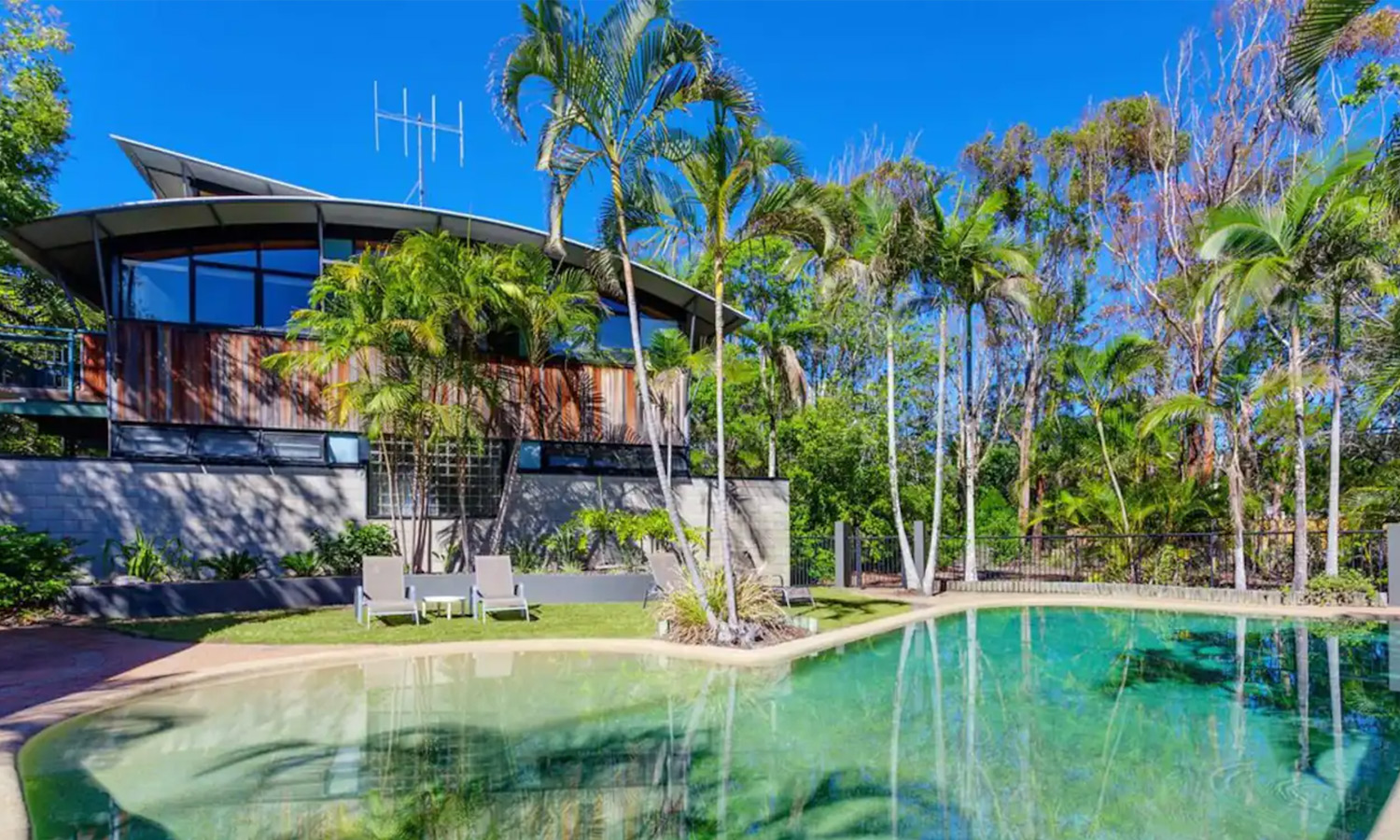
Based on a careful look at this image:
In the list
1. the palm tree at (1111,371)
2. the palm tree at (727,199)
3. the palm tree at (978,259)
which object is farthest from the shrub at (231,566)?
the palm tree at (1111,371)

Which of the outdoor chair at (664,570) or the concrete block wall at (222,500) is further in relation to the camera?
the outdoor chair at (664,570)

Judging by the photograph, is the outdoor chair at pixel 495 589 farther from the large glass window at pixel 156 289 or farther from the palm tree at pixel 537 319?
the large glass window at pixel 156 289

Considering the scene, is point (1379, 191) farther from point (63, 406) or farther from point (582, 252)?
point (63, 406)

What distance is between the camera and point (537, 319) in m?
13.4

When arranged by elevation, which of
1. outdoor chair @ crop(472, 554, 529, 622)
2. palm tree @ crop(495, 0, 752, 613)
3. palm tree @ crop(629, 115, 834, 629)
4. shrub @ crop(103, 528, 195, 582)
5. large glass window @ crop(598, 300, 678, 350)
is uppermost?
palm tree @ crop(495, 0, 752, 613)

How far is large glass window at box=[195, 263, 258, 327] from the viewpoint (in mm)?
13828

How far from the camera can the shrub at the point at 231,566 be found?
1245 cm

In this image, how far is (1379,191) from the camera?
6379 millimetres

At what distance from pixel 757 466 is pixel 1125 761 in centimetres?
1662

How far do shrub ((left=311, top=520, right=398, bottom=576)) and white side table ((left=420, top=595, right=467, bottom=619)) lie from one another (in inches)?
61.0

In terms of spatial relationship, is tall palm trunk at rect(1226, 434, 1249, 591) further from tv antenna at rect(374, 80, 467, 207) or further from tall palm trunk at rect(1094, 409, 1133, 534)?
tv antenna at rect(374, 80, 467, 207)

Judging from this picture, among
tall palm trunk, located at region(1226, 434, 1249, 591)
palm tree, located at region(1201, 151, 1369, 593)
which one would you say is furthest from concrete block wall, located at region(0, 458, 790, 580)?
palm tree, located at region(1201, 151, 1369, 593)

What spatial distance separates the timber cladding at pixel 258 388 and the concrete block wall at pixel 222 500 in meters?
0.89

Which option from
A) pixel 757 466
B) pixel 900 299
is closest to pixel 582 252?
pixel 900 299
